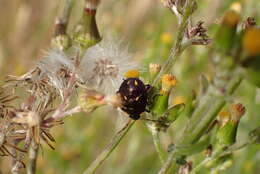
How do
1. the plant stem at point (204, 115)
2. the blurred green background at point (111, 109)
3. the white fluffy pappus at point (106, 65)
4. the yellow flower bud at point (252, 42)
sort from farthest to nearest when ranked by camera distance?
the blurred green background at point (111, 109) → the white fluffy pappus at point (106, 65) → the plant stem at point (204, 115) → the yellow flower bud at point (252, 42)

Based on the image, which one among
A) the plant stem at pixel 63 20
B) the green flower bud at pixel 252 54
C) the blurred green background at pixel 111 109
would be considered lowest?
the blurred green background at pixel 111 109

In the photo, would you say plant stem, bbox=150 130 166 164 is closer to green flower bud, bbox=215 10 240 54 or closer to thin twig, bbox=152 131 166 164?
thin twig, bbox=152 131 166 164

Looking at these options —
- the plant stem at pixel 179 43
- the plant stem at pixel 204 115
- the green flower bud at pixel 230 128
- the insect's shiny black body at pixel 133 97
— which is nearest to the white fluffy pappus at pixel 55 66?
the insect's shiny black body at pixel 133 97

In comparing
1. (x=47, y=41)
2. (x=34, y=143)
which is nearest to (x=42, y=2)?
(x=47, y=41)

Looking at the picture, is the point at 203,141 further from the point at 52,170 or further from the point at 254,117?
the point at 52,170

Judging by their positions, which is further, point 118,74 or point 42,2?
point 42,2

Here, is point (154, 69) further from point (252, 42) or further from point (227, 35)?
point (252, 42)

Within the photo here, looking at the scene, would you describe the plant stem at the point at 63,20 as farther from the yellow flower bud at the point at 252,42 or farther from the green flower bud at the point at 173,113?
the yellow flower bud at the point at 252,42

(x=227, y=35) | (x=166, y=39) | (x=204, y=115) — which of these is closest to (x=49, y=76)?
(x=204, y=115)
